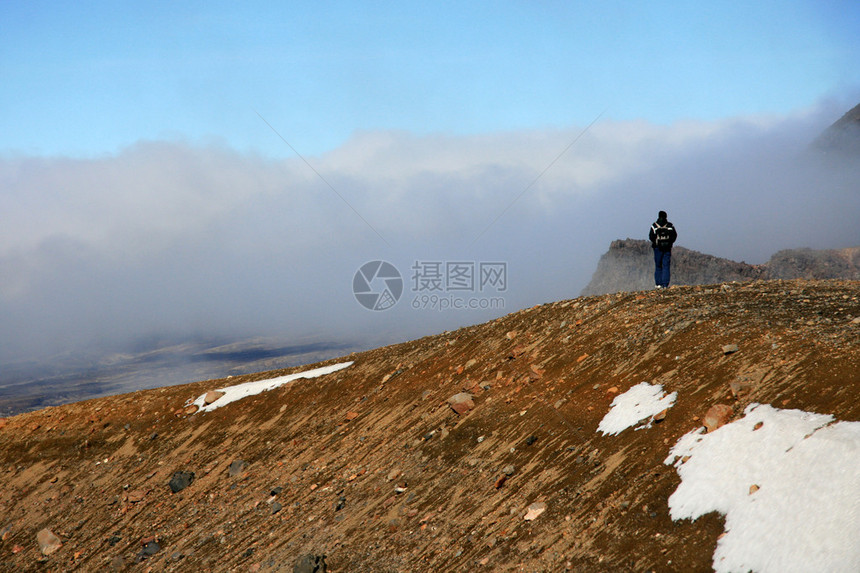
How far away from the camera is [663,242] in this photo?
2462 centimetres

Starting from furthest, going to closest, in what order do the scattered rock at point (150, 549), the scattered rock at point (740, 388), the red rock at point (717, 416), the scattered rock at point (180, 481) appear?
1. the scattered rock at point (180, 481)
2. the scattered rock at point (150, 549)
3. the scattered rock at point (740, 388)
4. the red rock at point (717, 416)

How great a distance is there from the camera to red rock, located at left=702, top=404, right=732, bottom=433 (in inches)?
448

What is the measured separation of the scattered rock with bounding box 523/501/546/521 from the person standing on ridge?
49.7 ft

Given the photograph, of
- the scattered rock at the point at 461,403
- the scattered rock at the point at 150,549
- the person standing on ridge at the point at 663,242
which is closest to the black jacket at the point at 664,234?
the person standing on ridge at the point at 663,242

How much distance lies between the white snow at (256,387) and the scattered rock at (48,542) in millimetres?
7324

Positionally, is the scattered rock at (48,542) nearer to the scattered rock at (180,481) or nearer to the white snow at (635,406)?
the scattered rock at (180,481)

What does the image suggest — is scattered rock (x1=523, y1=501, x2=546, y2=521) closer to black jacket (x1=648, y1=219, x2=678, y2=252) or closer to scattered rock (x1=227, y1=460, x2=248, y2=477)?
scattered rock (x1=227, y1=460, x2=248, y2=477)

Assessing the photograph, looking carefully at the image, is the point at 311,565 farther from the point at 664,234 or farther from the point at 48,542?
the point at 664,234

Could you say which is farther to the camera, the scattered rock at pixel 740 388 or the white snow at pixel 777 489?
the scattered rock at pixel 740 388

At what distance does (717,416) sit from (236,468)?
15.4 metres

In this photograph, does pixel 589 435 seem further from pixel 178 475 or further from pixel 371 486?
pixel 178 475

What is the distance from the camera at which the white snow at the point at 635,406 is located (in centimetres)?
1295

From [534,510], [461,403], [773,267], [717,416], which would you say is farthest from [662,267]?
[773,267]

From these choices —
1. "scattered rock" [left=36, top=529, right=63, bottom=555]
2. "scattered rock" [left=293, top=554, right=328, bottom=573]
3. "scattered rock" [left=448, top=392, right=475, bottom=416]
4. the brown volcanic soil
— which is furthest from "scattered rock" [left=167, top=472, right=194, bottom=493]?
"scattered rock" [left=448, top=392, right=475, bottom=416]
